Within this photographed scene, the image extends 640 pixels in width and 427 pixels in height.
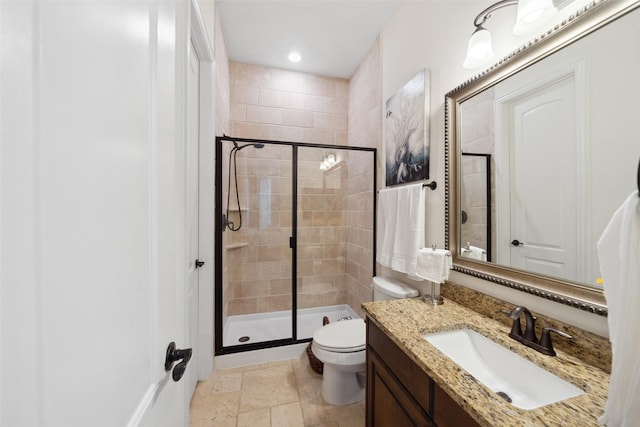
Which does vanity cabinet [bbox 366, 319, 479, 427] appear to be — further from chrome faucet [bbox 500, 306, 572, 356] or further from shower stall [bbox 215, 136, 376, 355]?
shower stall [bbox 215, 136, 376, 355]

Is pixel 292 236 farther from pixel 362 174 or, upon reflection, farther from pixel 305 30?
pixel 305 30

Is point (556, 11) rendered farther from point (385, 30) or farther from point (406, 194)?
point (385, 30)

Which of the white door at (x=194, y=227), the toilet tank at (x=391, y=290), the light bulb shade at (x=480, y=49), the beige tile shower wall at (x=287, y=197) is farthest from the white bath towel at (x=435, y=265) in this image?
the beige tile shower wall at (x=287, y=197)

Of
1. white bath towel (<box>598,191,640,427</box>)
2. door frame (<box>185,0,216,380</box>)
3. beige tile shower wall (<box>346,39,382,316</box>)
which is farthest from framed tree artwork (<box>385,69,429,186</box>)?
door frame (<box>185,0,216,380</box>)

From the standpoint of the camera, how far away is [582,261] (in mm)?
842

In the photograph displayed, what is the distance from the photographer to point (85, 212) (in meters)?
0.36

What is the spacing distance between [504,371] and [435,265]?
20.1 inches

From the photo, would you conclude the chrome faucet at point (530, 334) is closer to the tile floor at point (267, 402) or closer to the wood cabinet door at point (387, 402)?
the wood cabinet door at point (387, 402)

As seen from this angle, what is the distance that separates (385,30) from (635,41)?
1.74 metres

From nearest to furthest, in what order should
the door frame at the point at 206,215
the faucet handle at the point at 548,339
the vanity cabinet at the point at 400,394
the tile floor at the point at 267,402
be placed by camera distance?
the vanity cabinet at the point at 400,394
the faucet handle at the point at 548,339
the tile floor at the point at 267,402
the door frame at the point at 206,215

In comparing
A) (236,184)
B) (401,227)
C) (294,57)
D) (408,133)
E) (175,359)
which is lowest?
(175,359)

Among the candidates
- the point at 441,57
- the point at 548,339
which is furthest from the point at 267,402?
the point at 441,57

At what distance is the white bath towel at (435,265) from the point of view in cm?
129

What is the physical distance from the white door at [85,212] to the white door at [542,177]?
127 centimetres
